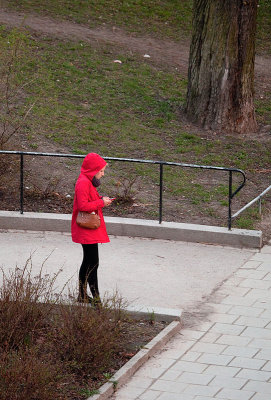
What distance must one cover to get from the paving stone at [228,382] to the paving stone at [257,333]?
972 mm

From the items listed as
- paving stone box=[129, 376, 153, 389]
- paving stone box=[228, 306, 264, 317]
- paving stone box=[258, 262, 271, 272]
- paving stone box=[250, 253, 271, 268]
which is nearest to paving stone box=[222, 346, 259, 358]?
paving stone box=[228, 306, 264, 317]

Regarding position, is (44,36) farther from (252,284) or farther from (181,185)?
(252,284)

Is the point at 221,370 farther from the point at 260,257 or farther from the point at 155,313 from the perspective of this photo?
the point at 260,257

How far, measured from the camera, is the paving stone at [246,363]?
689 cm

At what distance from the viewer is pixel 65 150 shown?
43.4 ft

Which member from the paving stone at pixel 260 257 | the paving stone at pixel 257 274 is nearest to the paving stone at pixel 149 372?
the paving stone at pixel 257 274

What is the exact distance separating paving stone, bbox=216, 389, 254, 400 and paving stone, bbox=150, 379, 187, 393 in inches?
13.3

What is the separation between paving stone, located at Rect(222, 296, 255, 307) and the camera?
8.30m

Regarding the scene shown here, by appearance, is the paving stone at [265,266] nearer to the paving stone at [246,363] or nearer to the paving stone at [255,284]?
the paving stone at [255,284]

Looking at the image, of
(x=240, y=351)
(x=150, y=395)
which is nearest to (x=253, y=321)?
(x=240, y=351)

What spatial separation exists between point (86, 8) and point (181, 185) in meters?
10.3

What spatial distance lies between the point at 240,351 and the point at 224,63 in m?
8.25

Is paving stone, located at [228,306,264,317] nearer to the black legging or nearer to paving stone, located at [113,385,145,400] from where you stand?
the black legging

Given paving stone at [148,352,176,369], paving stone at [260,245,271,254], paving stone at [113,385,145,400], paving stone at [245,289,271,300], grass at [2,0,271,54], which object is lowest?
paving stone at [113,385,145,400]
